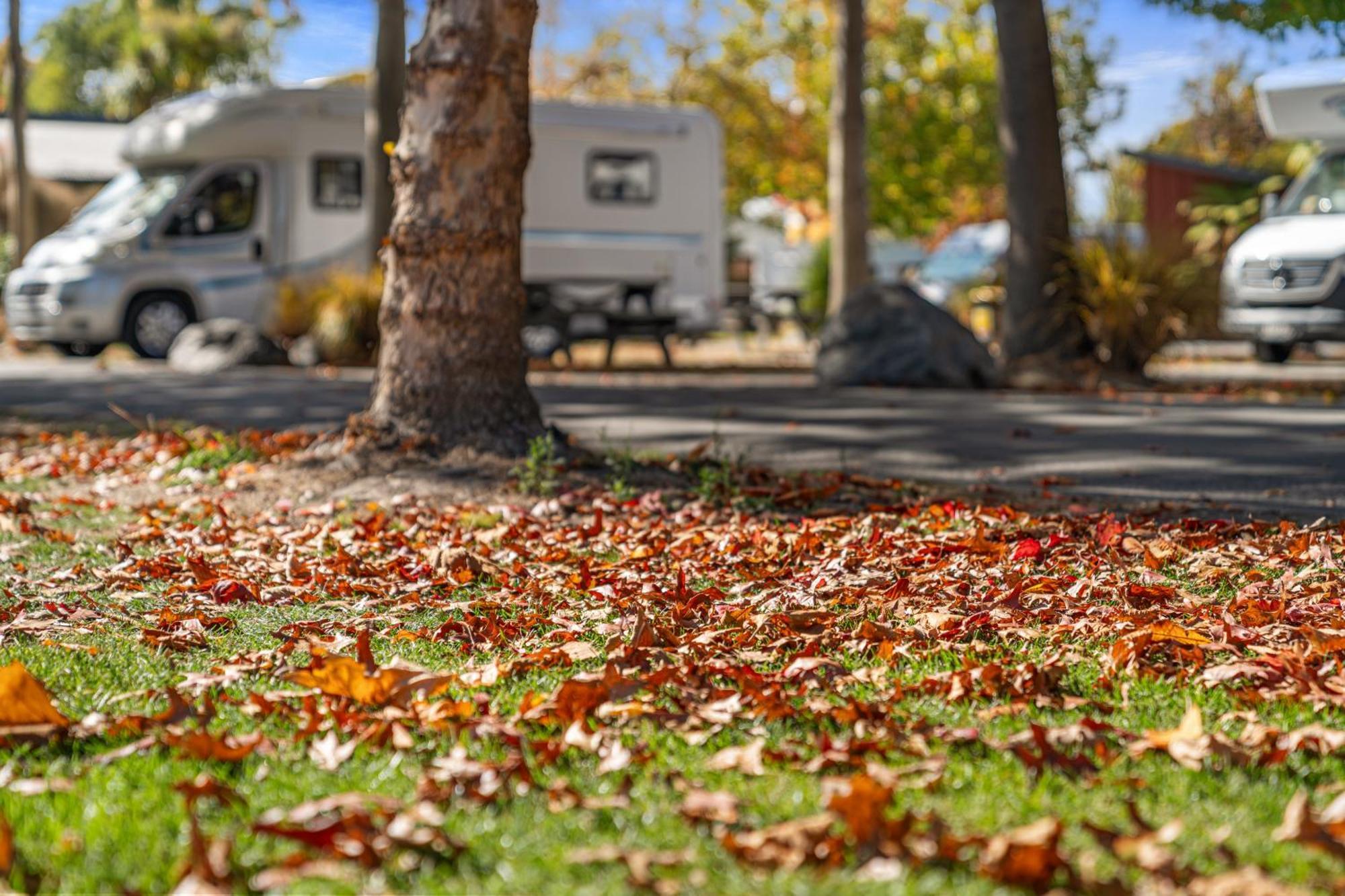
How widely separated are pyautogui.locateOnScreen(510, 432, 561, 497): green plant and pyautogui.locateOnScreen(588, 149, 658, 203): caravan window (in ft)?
42.6

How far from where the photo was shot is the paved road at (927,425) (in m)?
7.74

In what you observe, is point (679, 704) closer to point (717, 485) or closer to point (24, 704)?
point (24, 704)

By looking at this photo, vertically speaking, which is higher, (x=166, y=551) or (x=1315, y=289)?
(x=1315, y=289)

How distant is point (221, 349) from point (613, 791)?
577 inches

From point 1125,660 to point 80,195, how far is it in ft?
101

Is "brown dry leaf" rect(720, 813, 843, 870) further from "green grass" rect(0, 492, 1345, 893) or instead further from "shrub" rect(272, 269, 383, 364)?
"shrub" rect(272, 269, 383, 364)

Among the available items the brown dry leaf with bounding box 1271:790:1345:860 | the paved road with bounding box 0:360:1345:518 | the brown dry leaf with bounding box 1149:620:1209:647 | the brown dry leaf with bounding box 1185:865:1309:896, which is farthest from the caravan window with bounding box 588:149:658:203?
the brown dry leaf with bounding box 1185:865:1309:896

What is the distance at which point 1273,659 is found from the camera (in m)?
4.02

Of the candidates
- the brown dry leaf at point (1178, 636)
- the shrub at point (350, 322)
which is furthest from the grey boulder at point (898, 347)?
the brown dry leaf at point (1178, 636)

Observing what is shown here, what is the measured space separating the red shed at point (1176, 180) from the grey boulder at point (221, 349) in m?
14.1

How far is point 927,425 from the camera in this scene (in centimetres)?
1024

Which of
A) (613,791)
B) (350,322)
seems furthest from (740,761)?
(350,322)

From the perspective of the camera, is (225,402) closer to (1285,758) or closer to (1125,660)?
(1125,660)

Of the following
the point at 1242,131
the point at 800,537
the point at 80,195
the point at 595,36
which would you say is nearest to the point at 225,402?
the point at 800,537
